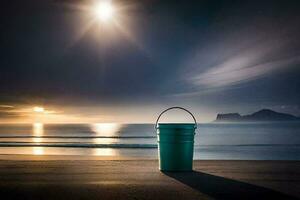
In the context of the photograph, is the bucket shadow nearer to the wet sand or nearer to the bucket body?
the wet sand

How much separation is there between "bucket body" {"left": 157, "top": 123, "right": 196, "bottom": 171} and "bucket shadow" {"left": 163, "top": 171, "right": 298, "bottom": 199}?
75 centimetres

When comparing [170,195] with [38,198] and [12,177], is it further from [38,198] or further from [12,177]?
[12,177]

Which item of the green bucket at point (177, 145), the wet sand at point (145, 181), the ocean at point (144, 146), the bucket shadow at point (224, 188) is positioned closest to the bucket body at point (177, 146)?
the green bucket at point (177, 145)

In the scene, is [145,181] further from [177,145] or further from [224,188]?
[177,145]

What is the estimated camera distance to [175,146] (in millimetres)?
10125

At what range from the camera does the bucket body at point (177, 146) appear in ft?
33.2

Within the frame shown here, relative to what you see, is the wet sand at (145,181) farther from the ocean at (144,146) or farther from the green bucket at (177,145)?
the ocean at (144,146)

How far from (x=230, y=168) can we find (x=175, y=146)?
152 centimetres

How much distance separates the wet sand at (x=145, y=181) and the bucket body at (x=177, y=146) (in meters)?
0.31

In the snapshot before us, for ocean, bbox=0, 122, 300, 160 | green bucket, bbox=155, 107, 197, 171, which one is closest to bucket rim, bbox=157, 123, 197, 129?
green bucket, bbox=155, 107, 197, 171

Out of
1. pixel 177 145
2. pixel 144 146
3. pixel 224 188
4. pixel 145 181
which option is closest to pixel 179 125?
pixel 177 145

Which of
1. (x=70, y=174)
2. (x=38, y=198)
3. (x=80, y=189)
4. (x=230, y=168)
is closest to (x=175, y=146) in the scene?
(x=230, y=168)

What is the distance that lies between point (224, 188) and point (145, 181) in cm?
151

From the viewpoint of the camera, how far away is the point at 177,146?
1012 cm
